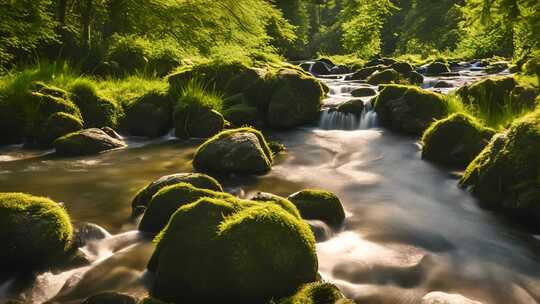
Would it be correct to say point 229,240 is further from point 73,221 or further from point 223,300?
point 73,221

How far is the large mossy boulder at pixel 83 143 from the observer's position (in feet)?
34.6

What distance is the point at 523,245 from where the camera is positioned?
584cm

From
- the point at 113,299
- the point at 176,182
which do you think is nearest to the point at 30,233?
the point at 113,299

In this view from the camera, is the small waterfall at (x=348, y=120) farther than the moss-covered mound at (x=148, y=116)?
Yes

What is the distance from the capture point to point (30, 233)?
5.03 meters

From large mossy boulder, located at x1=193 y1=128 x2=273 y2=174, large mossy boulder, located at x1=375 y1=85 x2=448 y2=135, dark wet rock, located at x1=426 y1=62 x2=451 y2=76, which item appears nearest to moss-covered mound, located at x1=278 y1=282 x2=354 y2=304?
large mossy boulder, located at x1=193 y1=128 x2=273 y2=174

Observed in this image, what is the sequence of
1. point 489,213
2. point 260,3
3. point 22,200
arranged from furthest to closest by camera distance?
1. point 260,3
2. point 489,213
3. point 22,200

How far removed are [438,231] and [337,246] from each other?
5.29 ft

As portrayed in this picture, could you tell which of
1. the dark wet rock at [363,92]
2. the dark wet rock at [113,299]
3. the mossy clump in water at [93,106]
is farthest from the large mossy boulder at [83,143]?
the dark wet rock at [363,92]

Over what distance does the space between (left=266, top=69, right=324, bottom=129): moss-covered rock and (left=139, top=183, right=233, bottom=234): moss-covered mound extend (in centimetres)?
795

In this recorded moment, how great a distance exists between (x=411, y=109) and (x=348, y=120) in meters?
2.00

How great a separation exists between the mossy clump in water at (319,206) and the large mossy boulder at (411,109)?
6.39m

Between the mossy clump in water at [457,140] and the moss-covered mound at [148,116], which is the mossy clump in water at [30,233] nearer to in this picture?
the mossy clump in water at [457,140]

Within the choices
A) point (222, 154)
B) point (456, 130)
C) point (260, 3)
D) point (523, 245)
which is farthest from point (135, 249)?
point (260, 3)
